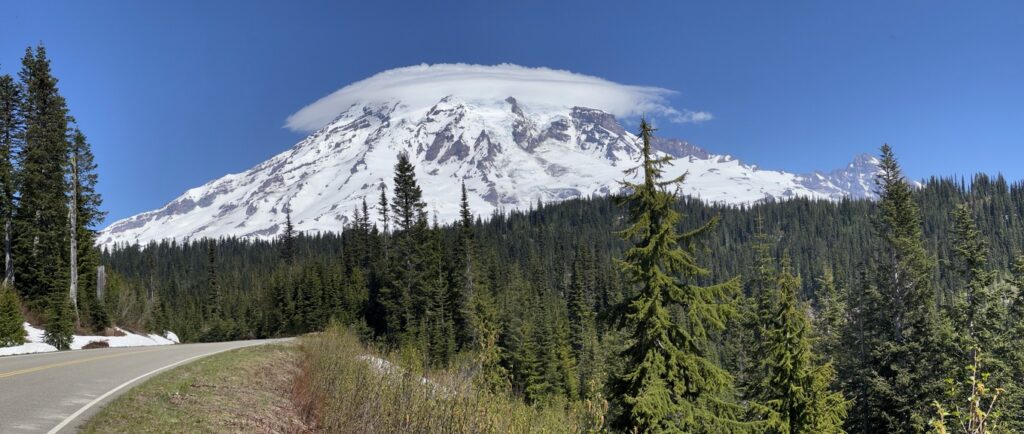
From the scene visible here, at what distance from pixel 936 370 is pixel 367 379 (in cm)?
3112

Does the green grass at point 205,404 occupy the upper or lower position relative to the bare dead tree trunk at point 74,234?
lower

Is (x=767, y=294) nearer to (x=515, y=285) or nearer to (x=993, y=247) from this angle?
(x=515, y=285)

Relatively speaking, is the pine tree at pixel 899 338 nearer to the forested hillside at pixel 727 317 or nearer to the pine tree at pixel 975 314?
the forested hillside at pixel 727 317

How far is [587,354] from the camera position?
226 ft

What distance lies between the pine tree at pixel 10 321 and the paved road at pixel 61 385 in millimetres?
7585

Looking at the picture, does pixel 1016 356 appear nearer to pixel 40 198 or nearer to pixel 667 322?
pixel 667 322

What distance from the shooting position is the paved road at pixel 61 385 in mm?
8992

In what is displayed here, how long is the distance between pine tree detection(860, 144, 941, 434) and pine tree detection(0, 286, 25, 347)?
3742cm

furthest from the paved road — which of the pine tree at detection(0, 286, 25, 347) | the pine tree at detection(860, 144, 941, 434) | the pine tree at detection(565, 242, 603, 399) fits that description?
the pine tree at detection(565, 242, 603, 399)

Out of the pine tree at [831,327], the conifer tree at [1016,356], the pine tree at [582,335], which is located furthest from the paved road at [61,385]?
the pine tree at [582,335]

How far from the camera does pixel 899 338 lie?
3195cm

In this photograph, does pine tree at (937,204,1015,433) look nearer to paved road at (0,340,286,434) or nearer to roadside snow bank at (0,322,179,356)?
paved road at (0,340,286,434)

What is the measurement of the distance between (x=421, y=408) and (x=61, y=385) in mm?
8814

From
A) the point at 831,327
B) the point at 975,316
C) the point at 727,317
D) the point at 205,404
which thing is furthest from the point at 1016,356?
the point at 205,404
